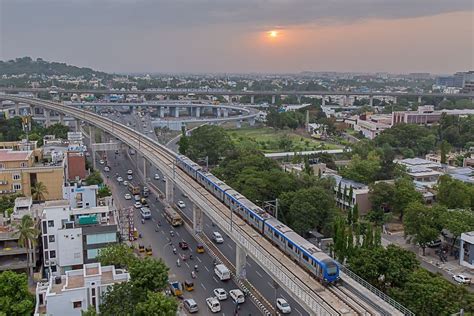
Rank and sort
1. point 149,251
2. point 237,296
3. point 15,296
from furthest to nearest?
1. point 149,251
2. point 237,296
3. point 15,296

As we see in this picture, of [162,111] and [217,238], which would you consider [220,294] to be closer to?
[217,238]

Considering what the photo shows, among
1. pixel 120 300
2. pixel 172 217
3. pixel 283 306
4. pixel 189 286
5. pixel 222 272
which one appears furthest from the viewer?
pixel 172 217

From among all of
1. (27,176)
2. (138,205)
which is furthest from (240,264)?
(27,176)

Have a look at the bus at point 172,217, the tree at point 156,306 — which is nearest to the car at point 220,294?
the tree at point 156,306

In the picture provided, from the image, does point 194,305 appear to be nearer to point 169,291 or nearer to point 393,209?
point 169,291

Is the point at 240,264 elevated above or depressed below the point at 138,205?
above

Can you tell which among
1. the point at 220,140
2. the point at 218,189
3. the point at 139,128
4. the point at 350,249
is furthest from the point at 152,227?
the point at 139,128
